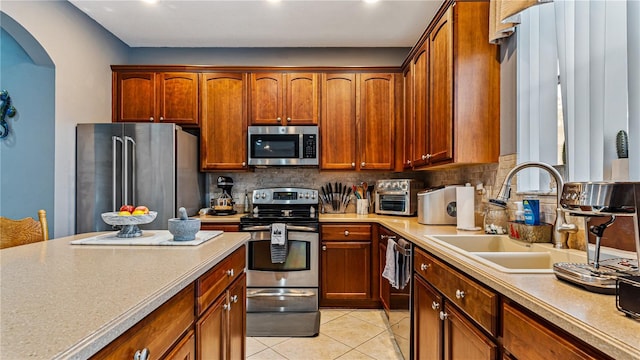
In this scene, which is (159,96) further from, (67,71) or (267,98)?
(267,98)

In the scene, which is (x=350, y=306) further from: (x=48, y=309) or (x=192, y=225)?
(x=48, y=309)

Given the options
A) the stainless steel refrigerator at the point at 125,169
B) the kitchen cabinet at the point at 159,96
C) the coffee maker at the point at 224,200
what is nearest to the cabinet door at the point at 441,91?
the coffee maker at the point at 224,200

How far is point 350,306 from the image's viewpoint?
3.07m

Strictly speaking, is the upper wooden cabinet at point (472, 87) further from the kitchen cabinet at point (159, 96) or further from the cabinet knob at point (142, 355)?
the kitchen cabinet at point (159, 96)

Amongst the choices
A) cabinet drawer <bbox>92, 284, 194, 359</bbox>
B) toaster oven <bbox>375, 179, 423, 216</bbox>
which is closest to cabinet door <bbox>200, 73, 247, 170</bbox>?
toaster oven <bbox>375, 179, 423, 216</bbox>

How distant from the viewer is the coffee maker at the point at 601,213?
2.61 ft

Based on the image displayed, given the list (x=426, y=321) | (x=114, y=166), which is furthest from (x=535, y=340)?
(x=114, y=166)

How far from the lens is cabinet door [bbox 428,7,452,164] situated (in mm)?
2137

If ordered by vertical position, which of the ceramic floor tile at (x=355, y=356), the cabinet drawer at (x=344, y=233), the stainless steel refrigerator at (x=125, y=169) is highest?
the stainless steel refrigerator at (x=125, y=169)

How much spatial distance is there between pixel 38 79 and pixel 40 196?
0.90m

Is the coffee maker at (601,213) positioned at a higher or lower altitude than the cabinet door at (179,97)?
lower

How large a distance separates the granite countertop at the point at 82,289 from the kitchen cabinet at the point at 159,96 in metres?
2.11

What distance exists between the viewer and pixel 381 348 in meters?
2.35

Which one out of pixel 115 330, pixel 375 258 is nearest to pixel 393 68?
pixel 375 258
